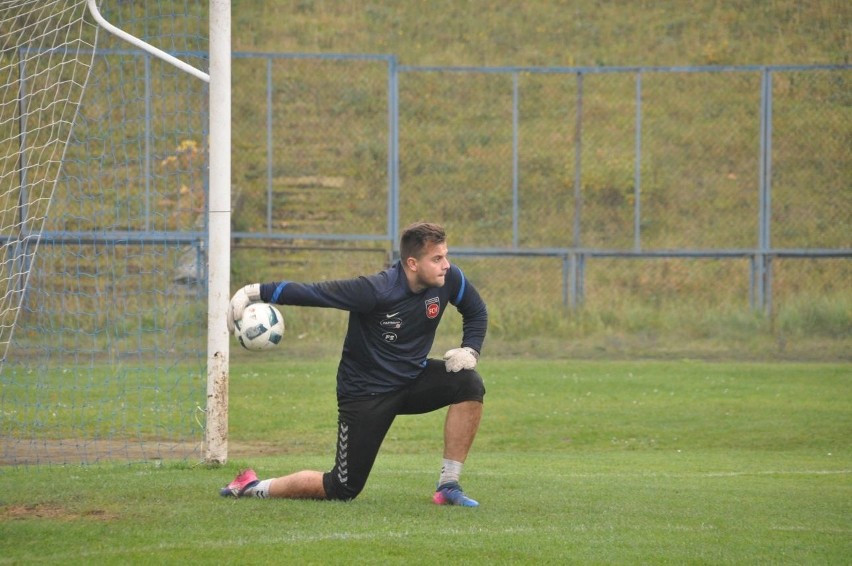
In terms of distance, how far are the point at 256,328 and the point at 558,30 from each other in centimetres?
2514

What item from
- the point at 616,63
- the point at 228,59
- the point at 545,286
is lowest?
the point at 545,286

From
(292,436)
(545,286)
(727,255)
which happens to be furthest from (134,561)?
(545,286)

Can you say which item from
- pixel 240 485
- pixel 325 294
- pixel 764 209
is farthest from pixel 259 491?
pixel 764 209

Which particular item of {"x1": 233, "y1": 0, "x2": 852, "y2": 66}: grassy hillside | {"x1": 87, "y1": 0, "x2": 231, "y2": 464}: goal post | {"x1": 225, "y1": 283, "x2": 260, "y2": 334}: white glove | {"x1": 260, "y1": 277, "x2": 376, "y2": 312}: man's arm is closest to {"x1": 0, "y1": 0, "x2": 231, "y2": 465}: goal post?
{"x1": 87, "y1": 0, "x2": 231, "y2": 464}: goal post

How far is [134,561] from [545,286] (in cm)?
1726

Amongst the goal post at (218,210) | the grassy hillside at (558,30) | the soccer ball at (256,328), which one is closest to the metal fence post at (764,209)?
the grassy hillside at (558,30)

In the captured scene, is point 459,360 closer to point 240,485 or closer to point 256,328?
point 256,328

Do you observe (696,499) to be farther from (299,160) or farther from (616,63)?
(616,63)

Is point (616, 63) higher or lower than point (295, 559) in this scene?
higher

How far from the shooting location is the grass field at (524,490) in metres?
6.19

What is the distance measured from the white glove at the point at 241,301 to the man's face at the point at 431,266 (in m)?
1.00

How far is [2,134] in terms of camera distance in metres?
17.0

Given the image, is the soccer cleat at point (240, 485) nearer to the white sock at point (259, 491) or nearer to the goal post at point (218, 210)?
the white sock at point (259, 491)

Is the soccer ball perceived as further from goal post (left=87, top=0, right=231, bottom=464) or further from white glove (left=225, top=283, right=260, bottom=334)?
goal post (left=87, top=0, right=231, bottom=464)
